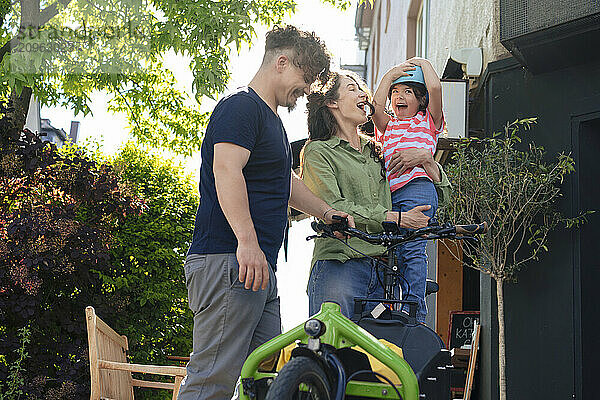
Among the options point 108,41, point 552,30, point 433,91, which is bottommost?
point 433,91

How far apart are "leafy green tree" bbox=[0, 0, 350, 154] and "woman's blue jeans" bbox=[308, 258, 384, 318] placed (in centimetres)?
325

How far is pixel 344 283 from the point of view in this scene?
309cm

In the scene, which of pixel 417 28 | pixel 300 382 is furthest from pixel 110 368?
pixel 417 28

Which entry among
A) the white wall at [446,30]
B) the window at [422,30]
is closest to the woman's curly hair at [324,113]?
the white wall at [446,30]

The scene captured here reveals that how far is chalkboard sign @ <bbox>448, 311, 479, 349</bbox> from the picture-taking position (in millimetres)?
7605

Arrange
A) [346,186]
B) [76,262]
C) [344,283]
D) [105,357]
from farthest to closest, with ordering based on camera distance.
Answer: [76,262]
[105,357]
[346,186]
[344,283]

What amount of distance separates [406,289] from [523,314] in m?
2.51

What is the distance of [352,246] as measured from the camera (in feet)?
10.4

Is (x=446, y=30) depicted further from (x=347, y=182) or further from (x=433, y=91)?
(x=347, y=182)

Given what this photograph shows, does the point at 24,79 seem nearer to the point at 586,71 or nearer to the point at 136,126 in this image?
the point at 136,126

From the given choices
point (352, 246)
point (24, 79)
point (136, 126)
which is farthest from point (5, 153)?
point (352, 246)

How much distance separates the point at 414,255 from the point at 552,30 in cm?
228

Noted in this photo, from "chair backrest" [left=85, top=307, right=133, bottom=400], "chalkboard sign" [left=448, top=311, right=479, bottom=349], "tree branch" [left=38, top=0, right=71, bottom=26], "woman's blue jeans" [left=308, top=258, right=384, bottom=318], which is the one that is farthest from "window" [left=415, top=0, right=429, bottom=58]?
"woman's blue jeans" [left=308, top=258, right=384, bottom=318]

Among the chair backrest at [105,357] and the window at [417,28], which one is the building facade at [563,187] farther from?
the window at [417,28]
